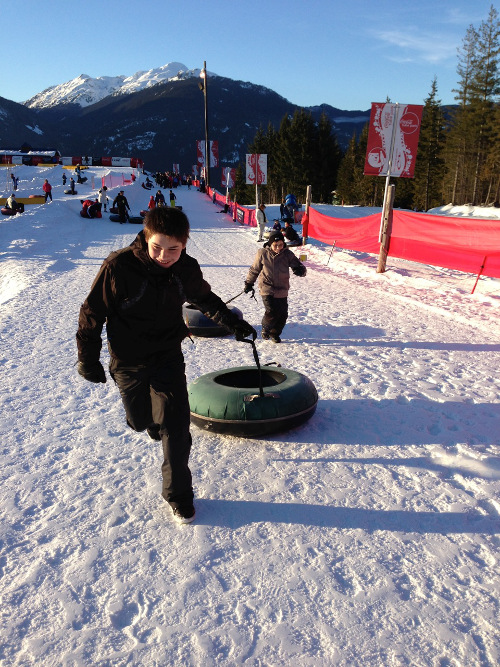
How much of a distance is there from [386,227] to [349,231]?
2.26m

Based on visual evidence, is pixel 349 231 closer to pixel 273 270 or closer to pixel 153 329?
pixel 273 270

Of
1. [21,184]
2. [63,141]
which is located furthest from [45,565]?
[63,141]

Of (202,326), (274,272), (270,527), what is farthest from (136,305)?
(202,326)

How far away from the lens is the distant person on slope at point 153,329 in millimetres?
2461

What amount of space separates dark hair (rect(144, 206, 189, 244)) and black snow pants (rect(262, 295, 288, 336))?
3.80m

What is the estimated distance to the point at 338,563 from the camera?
8.29 ft

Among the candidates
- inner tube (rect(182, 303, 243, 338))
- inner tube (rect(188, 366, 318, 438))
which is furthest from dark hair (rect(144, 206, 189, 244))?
inner tube (rect(182, 303, 243, 338))

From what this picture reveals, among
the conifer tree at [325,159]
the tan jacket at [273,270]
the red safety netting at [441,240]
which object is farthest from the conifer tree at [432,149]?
the tan jacket at [273,270]

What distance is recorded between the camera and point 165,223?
7.86 ft

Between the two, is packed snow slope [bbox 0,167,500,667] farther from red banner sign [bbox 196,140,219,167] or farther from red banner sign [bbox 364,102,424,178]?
red banner sign [bbox 196,140,219,167]

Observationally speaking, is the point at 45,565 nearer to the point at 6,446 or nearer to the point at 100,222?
the point at 6,446

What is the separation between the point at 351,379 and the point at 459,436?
1451 mm

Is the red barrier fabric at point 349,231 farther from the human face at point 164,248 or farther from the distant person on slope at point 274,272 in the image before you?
the human face at point 164,248

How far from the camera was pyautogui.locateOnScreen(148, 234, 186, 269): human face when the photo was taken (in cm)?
242
